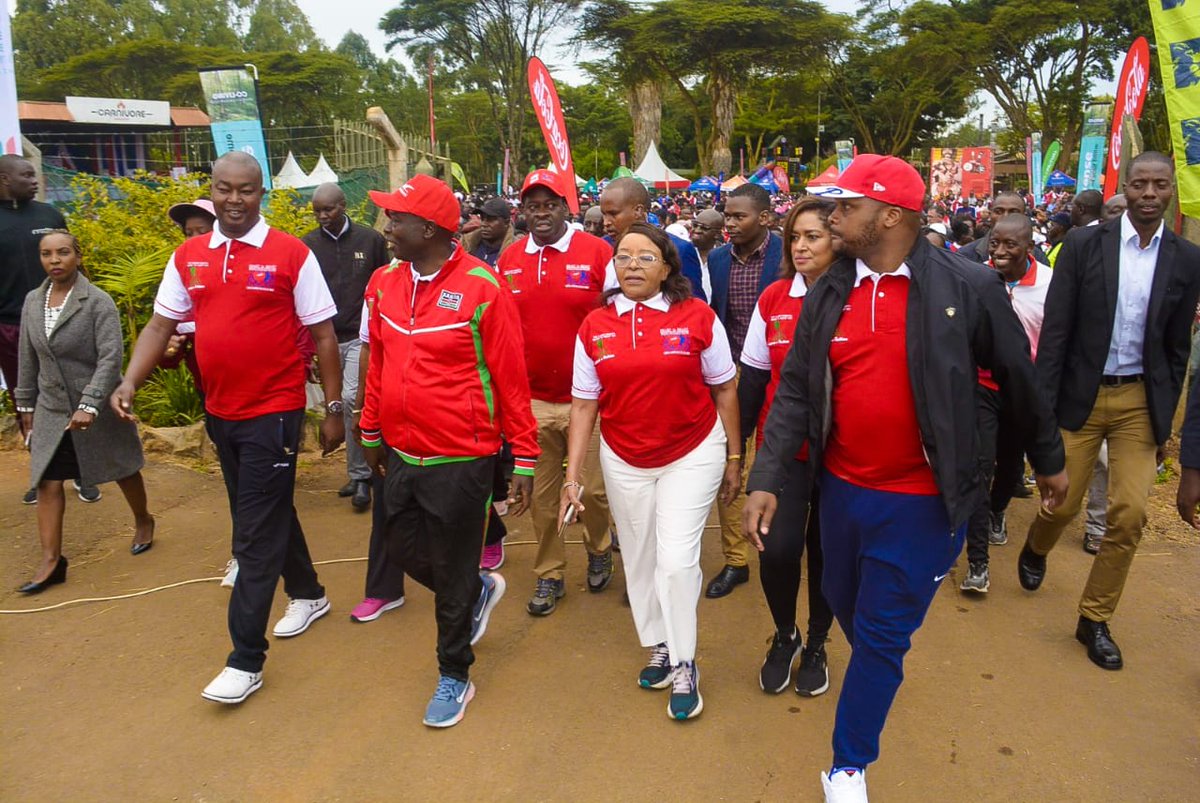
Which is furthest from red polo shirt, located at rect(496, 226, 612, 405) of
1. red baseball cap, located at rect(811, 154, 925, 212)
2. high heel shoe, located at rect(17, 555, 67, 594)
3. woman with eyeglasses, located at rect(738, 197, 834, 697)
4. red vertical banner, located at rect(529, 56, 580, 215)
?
red vertical banner, located at rect(529, 56, 580, 215)

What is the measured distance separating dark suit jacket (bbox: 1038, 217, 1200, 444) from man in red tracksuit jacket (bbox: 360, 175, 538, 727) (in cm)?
→ 235

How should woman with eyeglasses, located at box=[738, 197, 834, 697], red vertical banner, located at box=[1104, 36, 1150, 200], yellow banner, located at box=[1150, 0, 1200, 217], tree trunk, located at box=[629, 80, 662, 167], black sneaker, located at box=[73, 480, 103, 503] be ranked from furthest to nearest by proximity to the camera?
tree trunk, located at box=[629, 80, 662, 167] < red vertical banner, located at box=[1104, 36, 1150, 200] < black sneaker, located at box=[73, 480, 103, 503] < yellow banner, located at box=[1150, 0, 1200, 217] < woman with eyeglasses, located at box=[738, 197, 834, 697]

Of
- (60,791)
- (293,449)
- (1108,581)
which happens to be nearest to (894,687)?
(1108,581)

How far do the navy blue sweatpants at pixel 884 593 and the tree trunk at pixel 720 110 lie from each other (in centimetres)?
4535

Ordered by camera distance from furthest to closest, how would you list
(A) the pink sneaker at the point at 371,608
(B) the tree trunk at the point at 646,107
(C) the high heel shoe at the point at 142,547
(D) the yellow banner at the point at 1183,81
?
(B) the tree trunk at the point at 646,107 → (C) the high heel shoe at the point at 142,547 → (D) the yellow banner at the point at 1183,81 → (A) the pink sneaker at the point at 371,608

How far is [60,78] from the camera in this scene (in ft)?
164

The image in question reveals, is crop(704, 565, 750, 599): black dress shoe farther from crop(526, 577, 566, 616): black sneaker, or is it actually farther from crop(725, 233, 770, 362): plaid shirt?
crop(725, 233, 770, 362): plaid shirt

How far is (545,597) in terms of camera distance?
4.59 meters

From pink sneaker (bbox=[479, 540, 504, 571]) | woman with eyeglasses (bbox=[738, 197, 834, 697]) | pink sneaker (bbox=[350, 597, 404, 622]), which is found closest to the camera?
woman with eyeglasses (bbox=[738, 197, 834, 697])

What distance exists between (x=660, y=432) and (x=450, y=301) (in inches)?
37.7

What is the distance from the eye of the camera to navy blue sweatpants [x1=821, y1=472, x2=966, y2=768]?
2854 millimetres

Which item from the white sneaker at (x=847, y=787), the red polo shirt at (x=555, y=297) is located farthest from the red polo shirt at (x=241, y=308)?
the white sneaker at (x=847, y=787)

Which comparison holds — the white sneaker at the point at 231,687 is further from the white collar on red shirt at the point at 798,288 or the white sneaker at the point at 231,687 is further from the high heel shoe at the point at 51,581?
the white collar on red shirt at the point at 798,288

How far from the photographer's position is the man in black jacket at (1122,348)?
13.1 feet
